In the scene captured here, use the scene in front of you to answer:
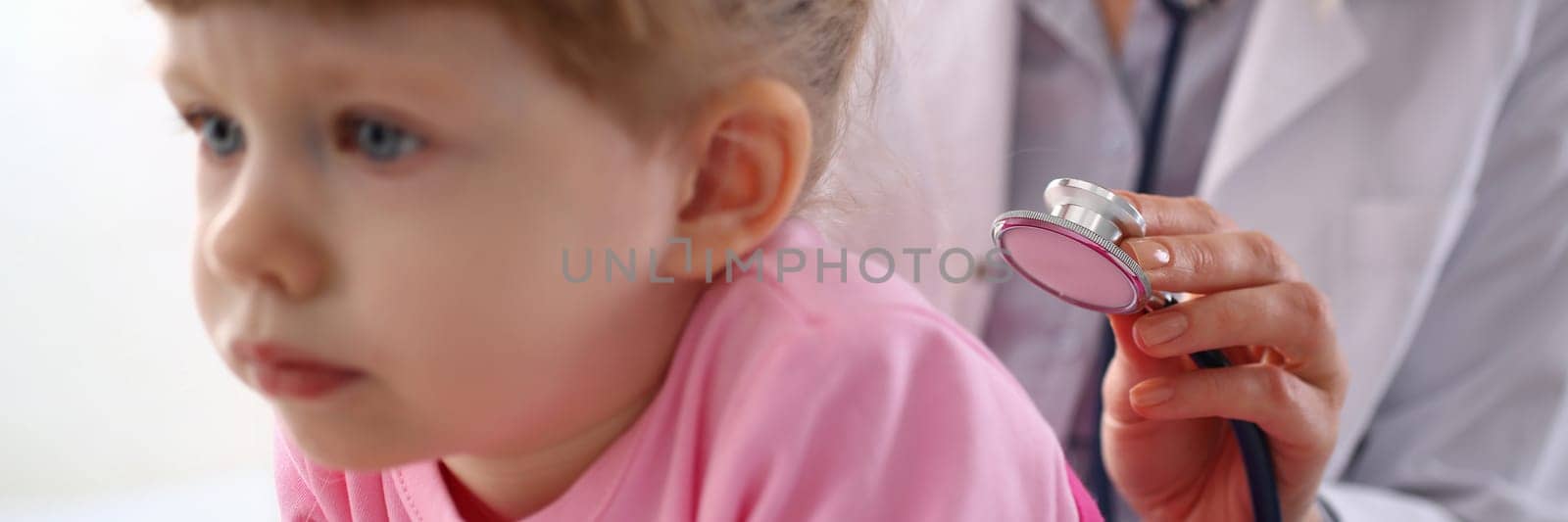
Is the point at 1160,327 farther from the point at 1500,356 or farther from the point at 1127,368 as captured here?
the point at 1500,356

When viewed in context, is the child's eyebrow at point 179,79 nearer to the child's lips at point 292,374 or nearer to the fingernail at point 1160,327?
the child's lips at point 292,374

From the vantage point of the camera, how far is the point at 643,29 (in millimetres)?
396

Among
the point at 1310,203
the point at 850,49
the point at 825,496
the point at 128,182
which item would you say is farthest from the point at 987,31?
the point at 128,182

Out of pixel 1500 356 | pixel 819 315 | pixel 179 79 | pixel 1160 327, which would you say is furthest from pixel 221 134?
pixel 1500 356

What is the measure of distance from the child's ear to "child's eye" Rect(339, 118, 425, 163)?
106mm

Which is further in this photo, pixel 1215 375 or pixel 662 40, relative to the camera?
pixel 1215 375

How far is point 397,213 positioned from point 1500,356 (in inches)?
37.6

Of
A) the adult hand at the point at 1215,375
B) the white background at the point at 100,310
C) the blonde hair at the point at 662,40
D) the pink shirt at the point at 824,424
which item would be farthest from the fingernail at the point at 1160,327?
the white background at the point at 100,310

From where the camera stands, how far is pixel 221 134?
0.43 m

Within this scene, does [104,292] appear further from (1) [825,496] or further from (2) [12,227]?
(1) [825,496]

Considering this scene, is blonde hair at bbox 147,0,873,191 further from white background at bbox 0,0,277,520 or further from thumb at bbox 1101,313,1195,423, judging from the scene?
white background at bbox 0,0,277,520

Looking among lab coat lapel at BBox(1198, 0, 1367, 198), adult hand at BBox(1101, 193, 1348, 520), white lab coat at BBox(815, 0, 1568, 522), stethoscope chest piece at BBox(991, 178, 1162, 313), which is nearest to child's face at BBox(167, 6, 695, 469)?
stethoscope chest piece at BBox(991, 178, 1162, 313)

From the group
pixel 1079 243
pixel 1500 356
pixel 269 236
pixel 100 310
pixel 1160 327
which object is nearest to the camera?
pixel 269 236

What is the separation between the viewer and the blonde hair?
15.0 inches
